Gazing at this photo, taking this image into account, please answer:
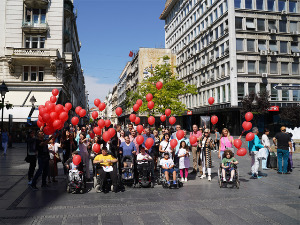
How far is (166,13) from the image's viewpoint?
215 ft

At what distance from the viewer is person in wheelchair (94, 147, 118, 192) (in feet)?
27.3

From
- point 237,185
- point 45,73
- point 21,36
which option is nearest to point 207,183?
point 237,185

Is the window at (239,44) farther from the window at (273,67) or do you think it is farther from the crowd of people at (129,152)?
the crowd of people at (129,152)

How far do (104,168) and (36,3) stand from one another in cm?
2593

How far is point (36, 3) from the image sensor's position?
28.6 m

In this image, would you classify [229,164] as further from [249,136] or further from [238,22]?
[238,22]

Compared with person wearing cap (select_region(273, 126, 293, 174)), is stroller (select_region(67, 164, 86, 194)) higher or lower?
lower

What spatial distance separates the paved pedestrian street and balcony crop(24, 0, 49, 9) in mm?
24116

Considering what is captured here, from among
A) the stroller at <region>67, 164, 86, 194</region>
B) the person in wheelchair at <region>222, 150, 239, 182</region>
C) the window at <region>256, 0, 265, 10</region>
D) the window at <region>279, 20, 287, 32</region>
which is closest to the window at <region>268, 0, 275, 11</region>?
the window at <region>256, 0, 265, 10</region>

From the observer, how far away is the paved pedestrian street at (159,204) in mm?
5715

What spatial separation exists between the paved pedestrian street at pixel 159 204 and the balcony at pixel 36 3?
79.1ft

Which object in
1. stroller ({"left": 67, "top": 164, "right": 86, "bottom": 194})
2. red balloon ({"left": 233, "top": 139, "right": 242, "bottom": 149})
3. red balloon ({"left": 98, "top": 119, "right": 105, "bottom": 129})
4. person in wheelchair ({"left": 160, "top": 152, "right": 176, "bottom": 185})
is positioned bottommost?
stroller ({"left": 67, "top": 164, "right": 86, "bottom": 194})

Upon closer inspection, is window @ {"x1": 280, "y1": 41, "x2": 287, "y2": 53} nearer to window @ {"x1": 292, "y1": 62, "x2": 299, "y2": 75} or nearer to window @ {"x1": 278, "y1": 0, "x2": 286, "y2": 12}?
window @ {"x1": 292, "y1": 62, "x2": 299, "y2": 75}

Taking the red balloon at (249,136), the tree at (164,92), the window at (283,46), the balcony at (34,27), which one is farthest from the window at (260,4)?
the red balloon at (249,136)
